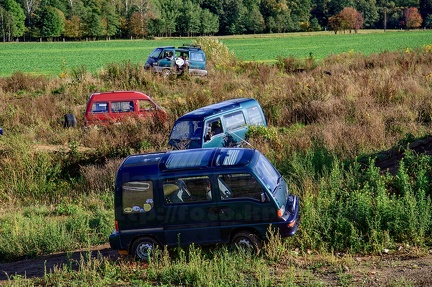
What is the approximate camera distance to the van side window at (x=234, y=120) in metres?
16.5

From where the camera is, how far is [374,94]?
2353 centimetres

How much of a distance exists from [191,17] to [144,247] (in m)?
103

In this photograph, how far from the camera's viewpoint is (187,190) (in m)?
9.64

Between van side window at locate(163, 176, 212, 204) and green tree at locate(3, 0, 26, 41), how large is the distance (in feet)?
315

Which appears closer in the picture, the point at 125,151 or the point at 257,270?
the point at 257,270

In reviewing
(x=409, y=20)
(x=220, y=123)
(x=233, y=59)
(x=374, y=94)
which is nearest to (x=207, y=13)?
(x=409, y=20)

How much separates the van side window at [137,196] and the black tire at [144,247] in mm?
495

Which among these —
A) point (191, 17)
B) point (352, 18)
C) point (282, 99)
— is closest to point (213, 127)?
point (282, 99)

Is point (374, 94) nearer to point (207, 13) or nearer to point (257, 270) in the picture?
point (257, 270)

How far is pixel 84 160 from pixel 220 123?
15.9 feet

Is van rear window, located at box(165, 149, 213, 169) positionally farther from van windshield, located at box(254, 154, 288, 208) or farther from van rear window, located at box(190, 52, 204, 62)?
van rear window, located at box(190, 52, 204, 62)

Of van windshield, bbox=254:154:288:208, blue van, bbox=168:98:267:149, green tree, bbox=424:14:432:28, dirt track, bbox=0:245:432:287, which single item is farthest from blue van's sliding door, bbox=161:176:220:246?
green tree, bbox=424:14:432:28

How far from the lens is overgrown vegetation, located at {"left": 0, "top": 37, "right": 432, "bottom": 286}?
31.1 feet

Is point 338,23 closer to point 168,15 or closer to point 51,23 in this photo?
point 168,15
